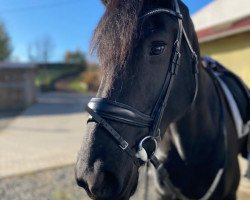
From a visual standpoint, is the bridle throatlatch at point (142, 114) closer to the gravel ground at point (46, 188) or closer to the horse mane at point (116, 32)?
the horse mane at point (116, 32)

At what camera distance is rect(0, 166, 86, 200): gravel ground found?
16.3 feet

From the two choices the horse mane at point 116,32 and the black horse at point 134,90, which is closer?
the black horse at point 134,90

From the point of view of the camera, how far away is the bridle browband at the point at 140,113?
147 centimetres

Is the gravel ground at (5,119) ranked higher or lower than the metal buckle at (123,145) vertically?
lower

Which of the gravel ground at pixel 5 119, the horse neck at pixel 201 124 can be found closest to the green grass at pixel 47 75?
the gravel ground at pixel 5 119

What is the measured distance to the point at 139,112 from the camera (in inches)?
61.4

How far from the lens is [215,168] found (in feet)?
7.98

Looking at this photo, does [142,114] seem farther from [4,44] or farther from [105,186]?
[4,44]

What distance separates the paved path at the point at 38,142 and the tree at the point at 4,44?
22992 millimetres

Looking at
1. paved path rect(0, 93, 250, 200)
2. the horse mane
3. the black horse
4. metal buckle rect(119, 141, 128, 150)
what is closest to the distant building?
paved path rect(0, 93, 250, 200)

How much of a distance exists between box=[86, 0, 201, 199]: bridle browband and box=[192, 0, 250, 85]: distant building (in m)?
4.99

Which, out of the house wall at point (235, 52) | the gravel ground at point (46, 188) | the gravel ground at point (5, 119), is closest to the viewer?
the gravel ground at point (46, 188)

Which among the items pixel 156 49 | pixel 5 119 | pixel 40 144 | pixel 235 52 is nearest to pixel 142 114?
pixel 156 49

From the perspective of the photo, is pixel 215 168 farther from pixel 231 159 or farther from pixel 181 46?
pixel 181 46
